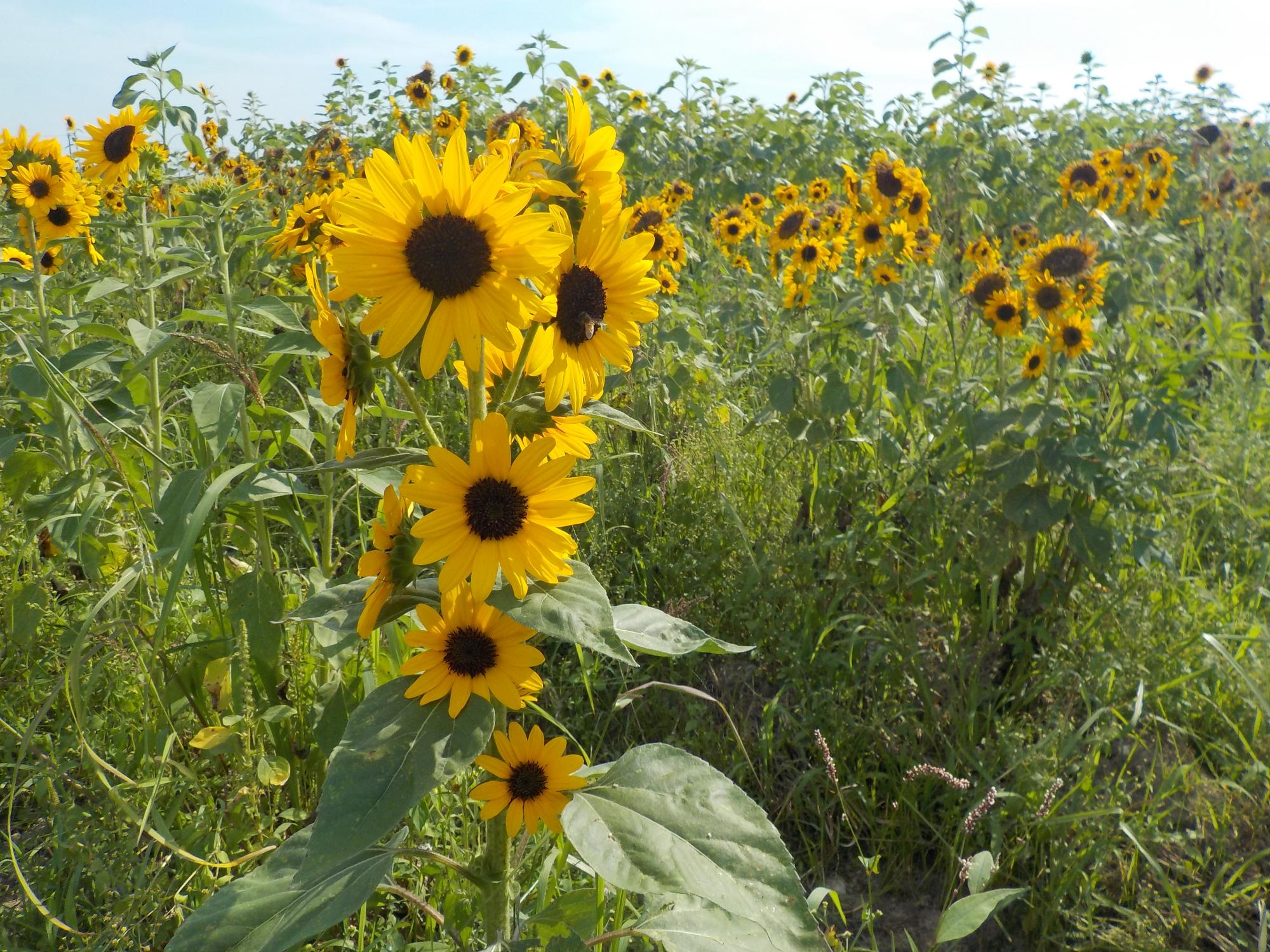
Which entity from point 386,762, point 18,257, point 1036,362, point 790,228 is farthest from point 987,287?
point 18,257

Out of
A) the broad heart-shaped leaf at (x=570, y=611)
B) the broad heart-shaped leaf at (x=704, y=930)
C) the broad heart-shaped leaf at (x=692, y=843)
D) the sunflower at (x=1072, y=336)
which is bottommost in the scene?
the broad heart-shaped leaf at (x=704, y=930)

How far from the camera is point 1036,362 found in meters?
2.90

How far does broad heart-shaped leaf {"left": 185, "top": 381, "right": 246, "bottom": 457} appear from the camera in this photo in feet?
5.87

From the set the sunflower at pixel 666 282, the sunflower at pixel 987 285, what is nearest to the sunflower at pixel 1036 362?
the sunflower at pixel 987 285

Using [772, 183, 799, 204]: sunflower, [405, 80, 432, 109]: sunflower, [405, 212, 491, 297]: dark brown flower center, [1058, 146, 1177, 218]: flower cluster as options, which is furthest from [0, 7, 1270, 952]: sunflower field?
[405, 80, 432, 109]: sunflower

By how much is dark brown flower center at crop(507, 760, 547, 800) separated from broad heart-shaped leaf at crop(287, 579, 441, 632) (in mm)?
270

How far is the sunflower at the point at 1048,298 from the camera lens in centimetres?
285

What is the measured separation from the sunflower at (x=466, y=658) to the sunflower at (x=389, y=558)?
0.14 feet

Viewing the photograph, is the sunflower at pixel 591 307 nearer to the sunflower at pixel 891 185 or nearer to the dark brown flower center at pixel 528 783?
the dark brown flower center at pixel 528 783

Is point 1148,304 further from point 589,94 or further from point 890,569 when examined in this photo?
point 589,94

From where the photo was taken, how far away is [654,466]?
3.11m

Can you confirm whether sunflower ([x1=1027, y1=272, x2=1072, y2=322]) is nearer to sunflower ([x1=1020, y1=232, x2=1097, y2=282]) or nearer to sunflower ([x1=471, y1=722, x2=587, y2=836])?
sunflower ([x1=1020, y1=232, x2=1097, y2=282])

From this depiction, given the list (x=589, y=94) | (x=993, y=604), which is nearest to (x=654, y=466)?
(x=993, y=604)

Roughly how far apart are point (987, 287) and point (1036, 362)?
0.34 m
